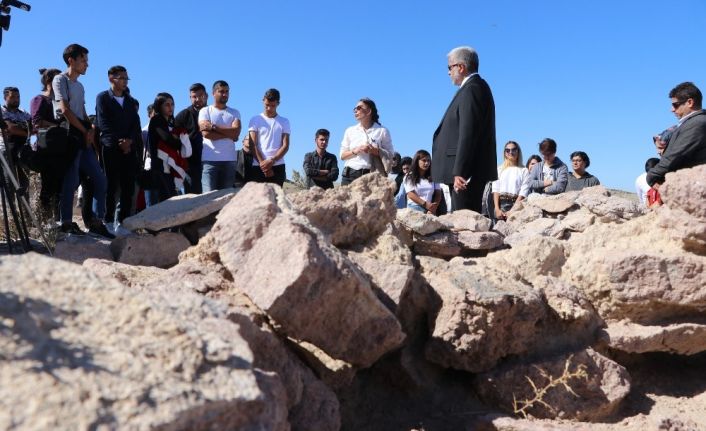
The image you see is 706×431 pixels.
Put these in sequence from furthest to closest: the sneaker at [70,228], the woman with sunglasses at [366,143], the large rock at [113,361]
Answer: the woman with sunglasses at [366,143]
the sneaker at [70,228]
the large rock at [113,361]

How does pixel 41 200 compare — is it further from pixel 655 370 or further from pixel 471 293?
pixel 655 370

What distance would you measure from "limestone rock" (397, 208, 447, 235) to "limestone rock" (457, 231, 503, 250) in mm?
187

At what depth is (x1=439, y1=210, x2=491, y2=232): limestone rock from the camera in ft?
16.0

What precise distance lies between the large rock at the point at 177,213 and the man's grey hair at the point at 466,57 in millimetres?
2240

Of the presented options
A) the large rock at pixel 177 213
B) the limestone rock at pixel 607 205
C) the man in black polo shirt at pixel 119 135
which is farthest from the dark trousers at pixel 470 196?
the man in black polo shirt at pixel 119 135

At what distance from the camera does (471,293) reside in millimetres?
3295

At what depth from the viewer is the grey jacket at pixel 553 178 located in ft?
29.5

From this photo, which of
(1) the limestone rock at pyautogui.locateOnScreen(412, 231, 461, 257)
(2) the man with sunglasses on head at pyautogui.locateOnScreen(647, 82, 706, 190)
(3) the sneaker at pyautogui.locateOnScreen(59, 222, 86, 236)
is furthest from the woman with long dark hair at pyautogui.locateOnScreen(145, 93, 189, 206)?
(2) the man with sunglasses on head at pyautogui.locateOnScreen(647, 82, 706, 190)

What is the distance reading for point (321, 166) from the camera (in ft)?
26.8

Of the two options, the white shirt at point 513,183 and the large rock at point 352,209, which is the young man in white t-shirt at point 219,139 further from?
the white shirt at point 513,183

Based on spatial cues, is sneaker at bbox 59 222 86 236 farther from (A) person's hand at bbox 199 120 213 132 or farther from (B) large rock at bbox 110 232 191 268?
(A) person's hand at bbox 199 120 213 132

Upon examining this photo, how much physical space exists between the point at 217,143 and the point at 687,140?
14.6 feet

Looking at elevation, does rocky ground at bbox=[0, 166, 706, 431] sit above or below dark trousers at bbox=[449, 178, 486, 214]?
below

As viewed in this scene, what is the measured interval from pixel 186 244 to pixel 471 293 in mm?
2992
